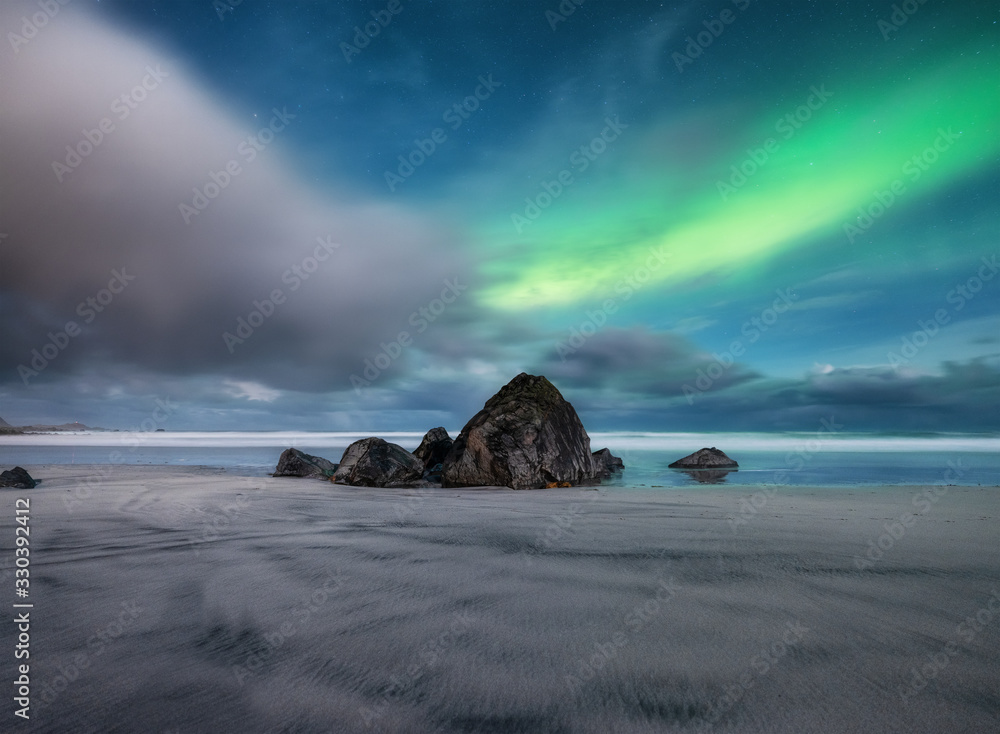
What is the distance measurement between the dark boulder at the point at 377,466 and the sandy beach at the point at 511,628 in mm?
4166

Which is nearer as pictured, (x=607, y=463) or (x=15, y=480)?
(x=15, y=480)

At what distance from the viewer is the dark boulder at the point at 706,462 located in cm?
1180

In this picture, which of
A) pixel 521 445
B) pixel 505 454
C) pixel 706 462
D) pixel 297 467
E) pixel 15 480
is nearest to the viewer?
pixel 15 480

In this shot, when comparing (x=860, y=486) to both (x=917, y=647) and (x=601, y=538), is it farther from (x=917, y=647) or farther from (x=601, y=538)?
(x=917, y=647)

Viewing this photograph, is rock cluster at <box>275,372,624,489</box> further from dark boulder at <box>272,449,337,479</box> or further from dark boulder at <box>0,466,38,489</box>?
dark boulder at <box>0,466,38,489</box>

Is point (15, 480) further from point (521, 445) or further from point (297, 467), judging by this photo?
point (521, 445)

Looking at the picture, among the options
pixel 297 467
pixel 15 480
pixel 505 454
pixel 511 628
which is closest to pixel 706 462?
pixel 505 454

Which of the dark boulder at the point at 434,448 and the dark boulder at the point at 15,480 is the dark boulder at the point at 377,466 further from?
the dark boulder at the point at 15,480

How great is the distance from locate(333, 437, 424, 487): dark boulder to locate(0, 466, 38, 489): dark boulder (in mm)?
3812

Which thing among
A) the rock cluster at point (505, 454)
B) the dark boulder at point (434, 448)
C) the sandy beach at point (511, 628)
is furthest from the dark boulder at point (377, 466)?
the sandy beach at point (511, 628)

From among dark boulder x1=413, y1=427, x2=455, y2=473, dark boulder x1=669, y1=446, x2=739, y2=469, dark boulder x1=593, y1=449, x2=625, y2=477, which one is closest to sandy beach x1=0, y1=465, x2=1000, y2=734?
dark boulder x1=413, y1=427, x2=455, y2=473

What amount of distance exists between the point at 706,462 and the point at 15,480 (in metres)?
12.4

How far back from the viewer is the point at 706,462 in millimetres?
11836

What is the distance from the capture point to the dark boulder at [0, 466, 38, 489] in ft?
19.9
